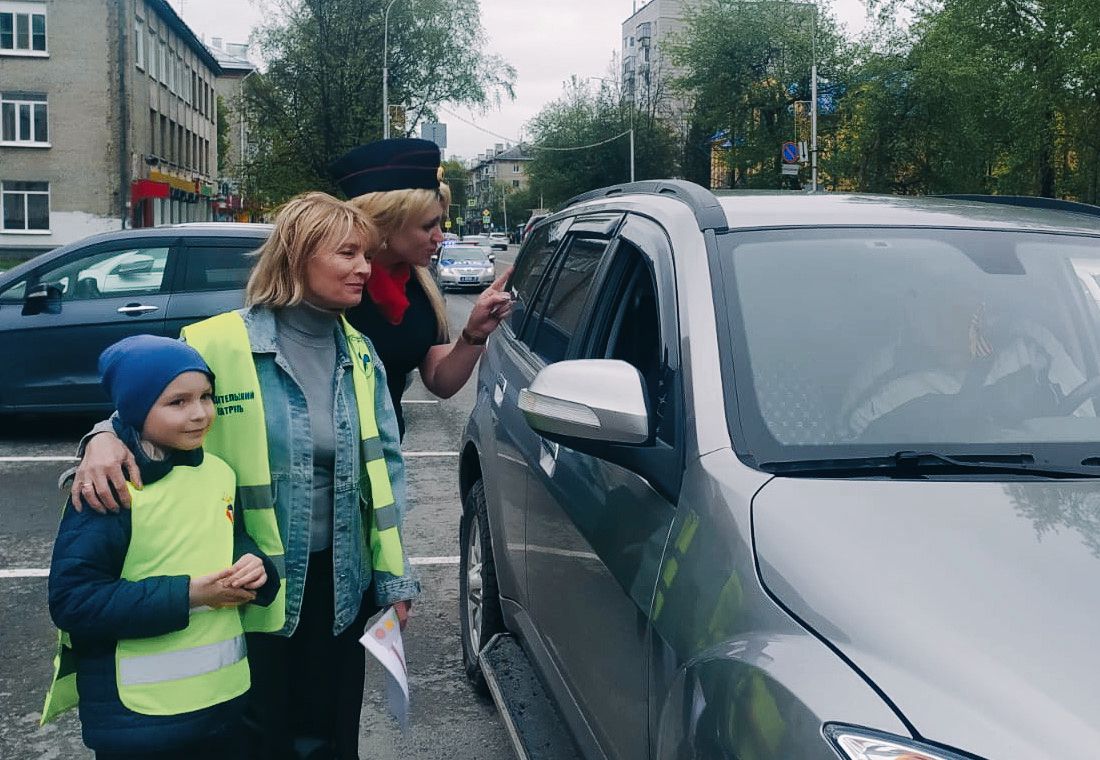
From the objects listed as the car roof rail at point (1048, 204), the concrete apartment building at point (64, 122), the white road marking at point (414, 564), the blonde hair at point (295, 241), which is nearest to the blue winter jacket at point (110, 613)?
the blonde hair at point (295, 241)

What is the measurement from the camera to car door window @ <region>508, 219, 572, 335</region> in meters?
4.34

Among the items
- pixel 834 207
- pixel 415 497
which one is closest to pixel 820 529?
pixel 834 207

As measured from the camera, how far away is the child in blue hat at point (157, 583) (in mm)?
2273

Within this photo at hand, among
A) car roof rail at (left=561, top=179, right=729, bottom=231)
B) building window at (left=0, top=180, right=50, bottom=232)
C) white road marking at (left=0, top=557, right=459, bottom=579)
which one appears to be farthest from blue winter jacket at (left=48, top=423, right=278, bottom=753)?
building window at (left=0, top=180, right=50, bottom=232)

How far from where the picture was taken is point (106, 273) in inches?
382

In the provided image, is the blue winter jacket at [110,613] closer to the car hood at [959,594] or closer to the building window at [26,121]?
the car hood at [959,594]

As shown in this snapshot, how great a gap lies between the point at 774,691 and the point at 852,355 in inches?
39.8

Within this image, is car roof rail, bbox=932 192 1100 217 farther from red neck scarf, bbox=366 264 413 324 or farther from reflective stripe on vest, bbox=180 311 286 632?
reflective stripe on vest, bbox=180 311 286 632

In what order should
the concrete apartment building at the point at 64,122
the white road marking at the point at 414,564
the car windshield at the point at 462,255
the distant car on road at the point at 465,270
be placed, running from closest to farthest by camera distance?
1. the white road marking at the point at 414,564
2. the distant car on road at the point at 465,270
3. the car windshield at the point at 462,255
4. the concrete apartment building at the point at 64,122

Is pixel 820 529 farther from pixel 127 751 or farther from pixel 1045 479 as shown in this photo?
pixel 127 751

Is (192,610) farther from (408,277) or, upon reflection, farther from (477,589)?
(477,589)

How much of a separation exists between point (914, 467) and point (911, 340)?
1.58 feet

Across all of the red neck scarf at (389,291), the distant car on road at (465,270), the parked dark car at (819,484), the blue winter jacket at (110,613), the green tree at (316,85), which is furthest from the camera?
the green tree at (316,85)

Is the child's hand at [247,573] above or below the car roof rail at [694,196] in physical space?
below
